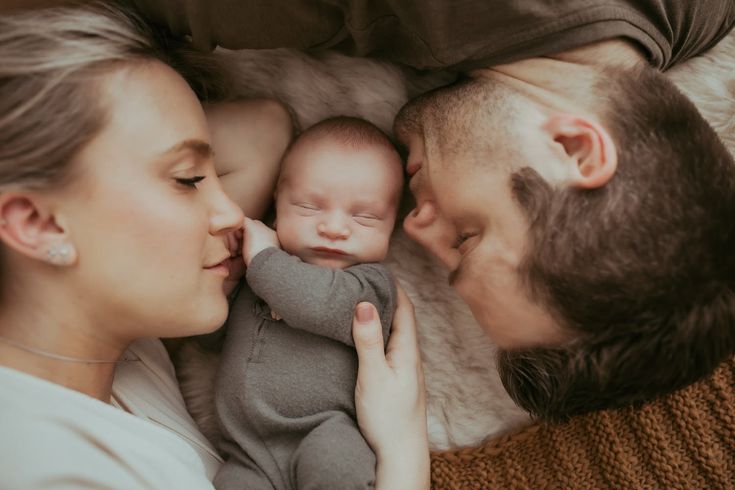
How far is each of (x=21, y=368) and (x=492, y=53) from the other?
3.34ft

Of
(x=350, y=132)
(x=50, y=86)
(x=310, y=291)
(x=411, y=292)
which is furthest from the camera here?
Answer: (x=411, y=292)

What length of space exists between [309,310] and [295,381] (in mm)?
154

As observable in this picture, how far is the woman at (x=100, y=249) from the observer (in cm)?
104

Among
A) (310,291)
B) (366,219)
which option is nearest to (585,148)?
(366,219)

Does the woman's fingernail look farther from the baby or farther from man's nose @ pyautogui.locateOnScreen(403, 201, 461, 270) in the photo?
man's nose @ pyautogui.locateOnScreen(403, 201, 461, 270)

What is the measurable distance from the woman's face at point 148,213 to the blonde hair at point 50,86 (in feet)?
0.08

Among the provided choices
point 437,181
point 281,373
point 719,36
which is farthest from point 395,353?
point 719,36

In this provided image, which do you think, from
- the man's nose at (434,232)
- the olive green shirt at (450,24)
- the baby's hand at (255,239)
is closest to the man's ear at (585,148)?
the olive green shirt at (450,24)

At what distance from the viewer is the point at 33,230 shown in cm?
105

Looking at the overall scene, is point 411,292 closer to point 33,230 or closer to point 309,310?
point 309,310

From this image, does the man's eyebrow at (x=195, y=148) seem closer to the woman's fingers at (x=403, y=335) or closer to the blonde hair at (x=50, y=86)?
the blonde hair at (x=50, y=86)

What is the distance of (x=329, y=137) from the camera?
135cm

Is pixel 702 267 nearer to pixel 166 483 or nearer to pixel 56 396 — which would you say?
A: pixel 166 483

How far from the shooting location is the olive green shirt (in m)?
1.11
